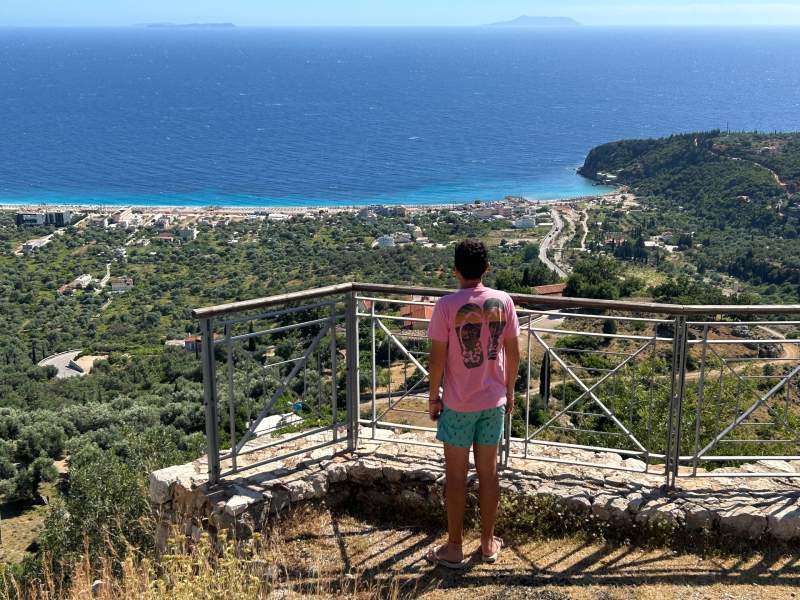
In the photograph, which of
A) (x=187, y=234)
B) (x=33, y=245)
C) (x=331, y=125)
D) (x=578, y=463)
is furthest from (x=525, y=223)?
(x=331, y=125)

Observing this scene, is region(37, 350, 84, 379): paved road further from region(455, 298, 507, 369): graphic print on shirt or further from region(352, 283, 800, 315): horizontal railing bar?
region(455, 298, 507, 369): graphic print on shirt

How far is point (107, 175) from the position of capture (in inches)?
3019

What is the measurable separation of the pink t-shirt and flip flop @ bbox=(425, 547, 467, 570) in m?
0.84

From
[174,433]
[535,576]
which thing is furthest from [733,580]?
[174,433]

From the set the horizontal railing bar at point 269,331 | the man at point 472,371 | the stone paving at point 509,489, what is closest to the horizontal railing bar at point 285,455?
the stone paving at point 509,489

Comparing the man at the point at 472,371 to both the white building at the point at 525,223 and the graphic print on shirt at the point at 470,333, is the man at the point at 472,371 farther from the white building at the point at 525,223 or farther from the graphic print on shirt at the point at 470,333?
the white building at the point at 525,223

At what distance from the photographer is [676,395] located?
4.39 m

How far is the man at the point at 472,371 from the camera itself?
357 cm

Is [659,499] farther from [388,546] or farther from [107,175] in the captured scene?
[107,175]

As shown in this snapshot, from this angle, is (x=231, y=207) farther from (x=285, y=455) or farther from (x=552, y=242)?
(x=285, y=455)

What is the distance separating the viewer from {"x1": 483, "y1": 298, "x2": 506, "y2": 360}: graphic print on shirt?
3564 mm

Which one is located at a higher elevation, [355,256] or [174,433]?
[174,433]

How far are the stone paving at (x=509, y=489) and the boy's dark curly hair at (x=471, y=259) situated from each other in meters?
1.50

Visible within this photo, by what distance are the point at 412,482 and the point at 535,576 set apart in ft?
3.24
